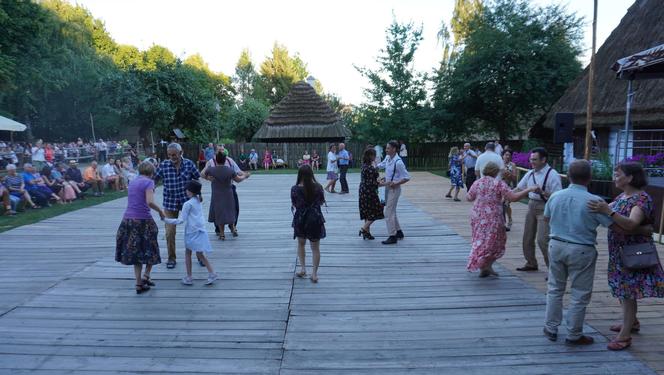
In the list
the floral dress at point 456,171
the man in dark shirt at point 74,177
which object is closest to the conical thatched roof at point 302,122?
the man in dark shirt at point 74,177

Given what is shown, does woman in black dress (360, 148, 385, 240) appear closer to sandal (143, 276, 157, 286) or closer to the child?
the child

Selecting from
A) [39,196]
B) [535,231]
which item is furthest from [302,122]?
[535,231]

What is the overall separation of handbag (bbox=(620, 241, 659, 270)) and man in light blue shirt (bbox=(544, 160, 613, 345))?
0.26 meters

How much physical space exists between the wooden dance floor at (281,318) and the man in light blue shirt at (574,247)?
32cm

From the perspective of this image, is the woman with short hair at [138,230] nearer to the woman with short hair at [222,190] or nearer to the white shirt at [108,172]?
the woman with short hair at [222,190]

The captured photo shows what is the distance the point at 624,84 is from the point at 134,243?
62.6 feet

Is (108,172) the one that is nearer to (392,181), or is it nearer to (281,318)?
(392,181)

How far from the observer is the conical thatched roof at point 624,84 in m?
16.4

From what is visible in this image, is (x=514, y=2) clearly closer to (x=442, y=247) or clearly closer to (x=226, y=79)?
(x=442, y=247)

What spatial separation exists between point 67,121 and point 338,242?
1728 inches

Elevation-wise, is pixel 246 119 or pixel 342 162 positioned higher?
pixel 246 119

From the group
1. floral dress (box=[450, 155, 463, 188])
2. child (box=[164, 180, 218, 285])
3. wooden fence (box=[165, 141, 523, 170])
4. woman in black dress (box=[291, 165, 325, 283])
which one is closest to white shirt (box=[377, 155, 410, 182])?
woman in black dress (box=[291, 165, 325, 283])

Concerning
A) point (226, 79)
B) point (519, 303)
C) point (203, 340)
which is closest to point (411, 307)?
point (519, 303)

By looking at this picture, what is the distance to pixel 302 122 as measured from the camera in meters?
Answer: 33.0
